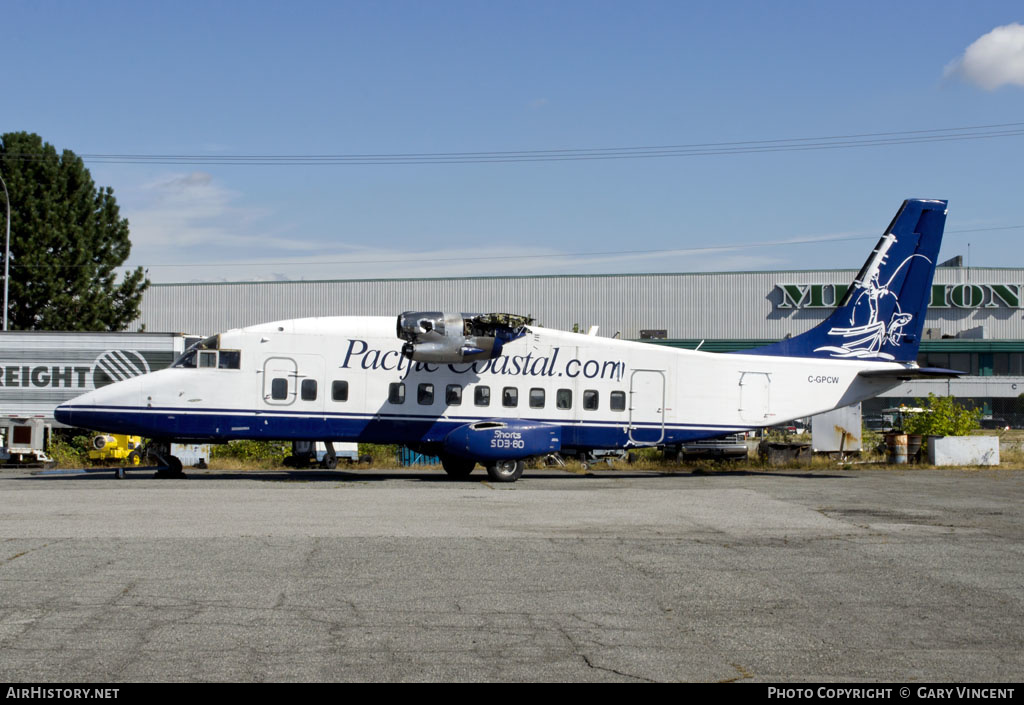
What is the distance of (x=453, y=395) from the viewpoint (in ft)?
82.0

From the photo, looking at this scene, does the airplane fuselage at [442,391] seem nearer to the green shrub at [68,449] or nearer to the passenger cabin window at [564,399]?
the passenger cabin window at [564,399]

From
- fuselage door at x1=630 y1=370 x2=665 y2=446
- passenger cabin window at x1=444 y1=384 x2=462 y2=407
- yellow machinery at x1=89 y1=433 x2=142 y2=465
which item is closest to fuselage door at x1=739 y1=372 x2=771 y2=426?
fuselage door at x1=630 y1=370 x2=665 y2=446

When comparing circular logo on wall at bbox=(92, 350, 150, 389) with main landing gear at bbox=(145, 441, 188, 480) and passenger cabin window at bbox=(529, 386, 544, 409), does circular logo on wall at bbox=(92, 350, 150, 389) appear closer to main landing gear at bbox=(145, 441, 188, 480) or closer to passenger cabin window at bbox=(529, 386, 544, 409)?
main landing gear at bbox=(145, 441, 188, 480)

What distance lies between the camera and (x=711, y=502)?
18641mm

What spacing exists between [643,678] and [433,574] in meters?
4.13

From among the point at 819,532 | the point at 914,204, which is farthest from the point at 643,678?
the point at 914,204

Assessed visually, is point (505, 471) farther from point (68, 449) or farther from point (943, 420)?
point (68, 449)

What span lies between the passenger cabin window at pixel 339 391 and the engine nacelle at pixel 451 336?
176 cm

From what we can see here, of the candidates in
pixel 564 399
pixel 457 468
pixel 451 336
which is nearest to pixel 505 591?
pixel 451 336

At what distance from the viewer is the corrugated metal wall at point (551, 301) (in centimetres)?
7356

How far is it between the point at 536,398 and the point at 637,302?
5127 centimetres

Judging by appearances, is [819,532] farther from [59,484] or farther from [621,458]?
[621,458]

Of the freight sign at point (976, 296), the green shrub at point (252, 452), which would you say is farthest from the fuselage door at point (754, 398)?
the freight sign at point (976, 296)

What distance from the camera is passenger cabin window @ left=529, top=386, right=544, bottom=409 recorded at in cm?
2545
